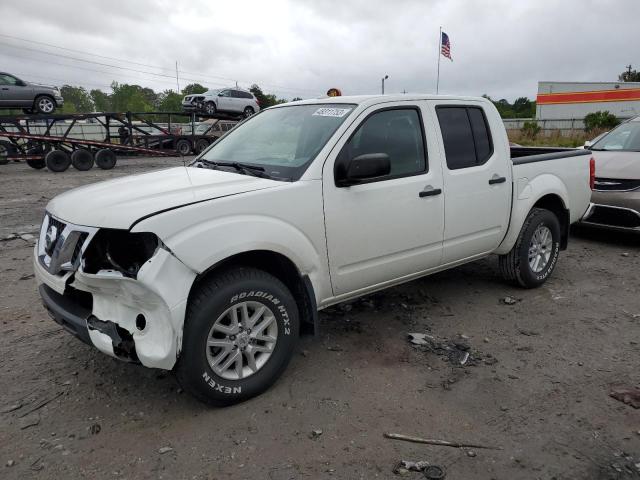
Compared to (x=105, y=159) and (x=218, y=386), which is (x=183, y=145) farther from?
(x=218, y=386)

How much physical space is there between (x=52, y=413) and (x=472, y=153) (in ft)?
11.8

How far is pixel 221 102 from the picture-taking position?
79.4 feet

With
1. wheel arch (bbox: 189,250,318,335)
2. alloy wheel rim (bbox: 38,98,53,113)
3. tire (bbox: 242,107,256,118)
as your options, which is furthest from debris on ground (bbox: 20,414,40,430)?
tire (bbox: 242,107,256,118)

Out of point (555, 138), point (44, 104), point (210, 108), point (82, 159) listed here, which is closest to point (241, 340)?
point (82, 159)

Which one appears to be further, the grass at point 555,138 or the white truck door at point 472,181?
the grass at point 555,138

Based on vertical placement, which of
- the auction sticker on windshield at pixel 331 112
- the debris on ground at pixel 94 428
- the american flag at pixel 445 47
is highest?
the american flag at pixel 445 47

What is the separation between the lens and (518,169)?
4559 mm

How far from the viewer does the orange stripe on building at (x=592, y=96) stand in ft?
128

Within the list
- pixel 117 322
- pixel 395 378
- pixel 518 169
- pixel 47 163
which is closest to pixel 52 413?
pixel 117 322

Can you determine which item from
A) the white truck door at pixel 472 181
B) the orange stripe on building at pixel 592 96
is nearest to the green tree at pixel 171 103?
the orange stripe on building at pixel 592 96

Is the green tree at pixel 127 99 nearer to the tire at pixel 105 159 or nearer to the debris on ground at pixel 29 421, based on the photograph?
the tire at pixel 105 159

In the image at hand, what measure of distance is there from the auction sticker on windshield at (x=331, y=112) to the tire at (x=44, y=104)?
18.7 m

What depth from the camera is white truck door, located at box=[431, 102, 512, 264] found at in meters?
4.00

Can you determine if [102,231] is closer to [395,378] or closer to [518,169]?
[395,378]
